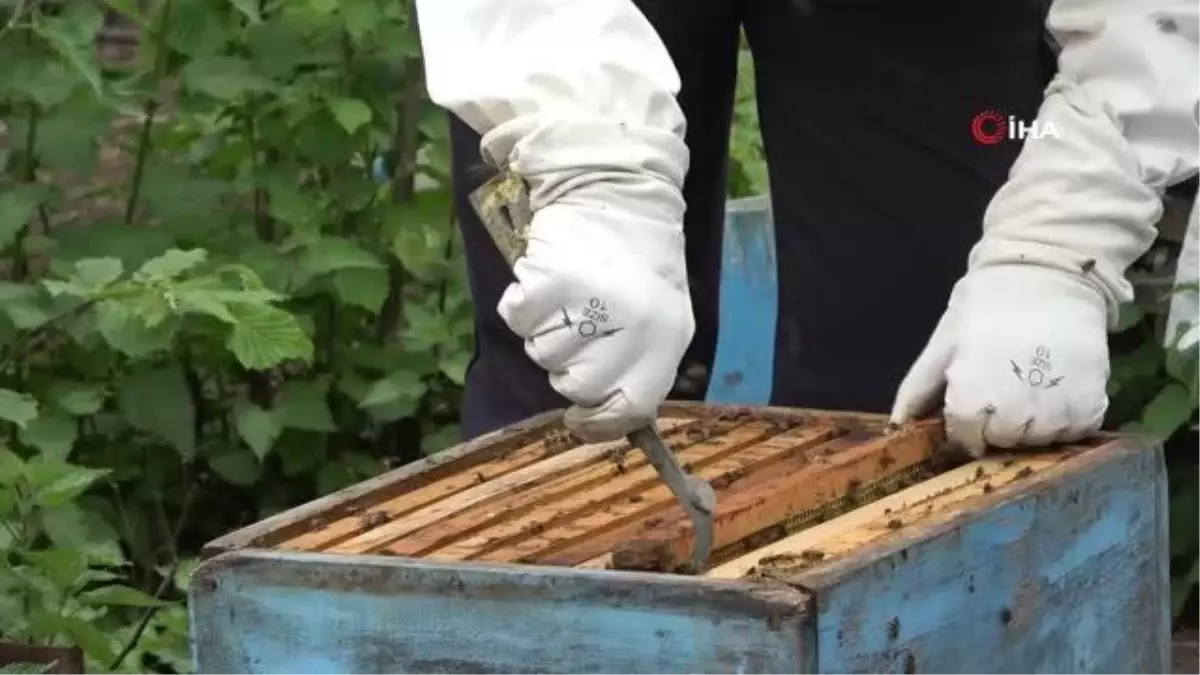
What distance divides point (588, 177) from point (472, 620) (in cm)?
45

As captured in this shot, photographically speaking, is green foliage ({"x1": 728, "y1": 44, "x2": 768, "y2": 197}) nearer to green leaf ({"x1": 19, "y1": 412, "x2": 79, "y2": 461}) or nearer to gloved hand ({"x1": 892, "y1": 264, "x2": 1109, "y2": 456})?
green leaf ({"x1": 19, "y1": 412, "x2": 79, "y2": 461})

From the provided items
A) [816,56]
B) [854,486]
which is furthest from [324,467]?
[854,486]

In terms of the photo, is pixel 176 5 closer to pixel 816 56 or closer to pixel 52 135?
pixel 52 135

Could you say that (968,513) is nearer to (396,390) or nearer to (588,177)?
(588,177)

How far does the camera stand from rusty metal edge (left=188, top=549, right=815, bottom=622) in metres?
1.82

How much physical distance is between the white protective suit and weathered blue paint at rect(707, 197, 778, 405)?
1.20 m

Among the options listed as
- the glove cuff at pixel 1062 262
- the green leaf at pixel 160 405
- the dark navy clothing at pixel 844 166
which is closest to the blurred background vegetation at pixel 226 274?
the green leaf at pixel 160 405

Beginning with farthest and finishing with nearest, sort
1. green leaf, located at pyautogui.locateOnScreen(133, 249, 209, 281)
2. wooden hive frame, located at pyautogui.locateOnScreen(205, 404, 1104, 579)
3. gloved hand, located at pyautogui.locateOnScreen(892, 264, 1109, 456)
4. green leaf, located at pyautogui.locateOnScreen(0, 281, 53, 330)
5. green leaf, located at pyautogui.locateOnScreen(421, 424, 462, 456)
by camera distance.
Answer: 1. green leaf, located at pyautogui.locateOnScreen(421, 424, 462, 456)
2. green leaf, located at pyautogui.locateOnScreen(0, 281, 53, 330)
3. green leaf, located at pyautogui.locateOnScreen(133, 249, 209, 281)
4. gloved hand, located at pyautogui.locateOnScreen(892, 264, 1109, 456)
5. wooden hive frame, located at pyautogui.locateOnScreen(205, 404, 1104, 579)

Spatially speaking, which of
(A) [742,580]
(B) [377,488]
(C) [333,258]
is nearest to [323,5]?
(C) [333,258]

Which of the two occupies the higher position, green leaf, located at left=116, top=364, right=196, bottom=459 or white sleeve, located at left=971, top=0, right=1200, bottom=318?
white sleeve, located at left=971, top=0, right=1200, bottom=318

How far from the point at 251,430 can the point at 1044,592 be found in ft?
5.12

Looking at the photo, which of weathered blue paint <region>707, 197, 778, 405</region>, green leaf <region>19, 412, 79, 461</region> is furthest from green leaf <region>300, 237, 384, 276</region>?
weathered blue paint <region>707, 197, 778, 405</region>

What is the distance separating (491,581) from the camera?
1906 mm

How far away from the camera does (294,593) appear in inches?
78.5
